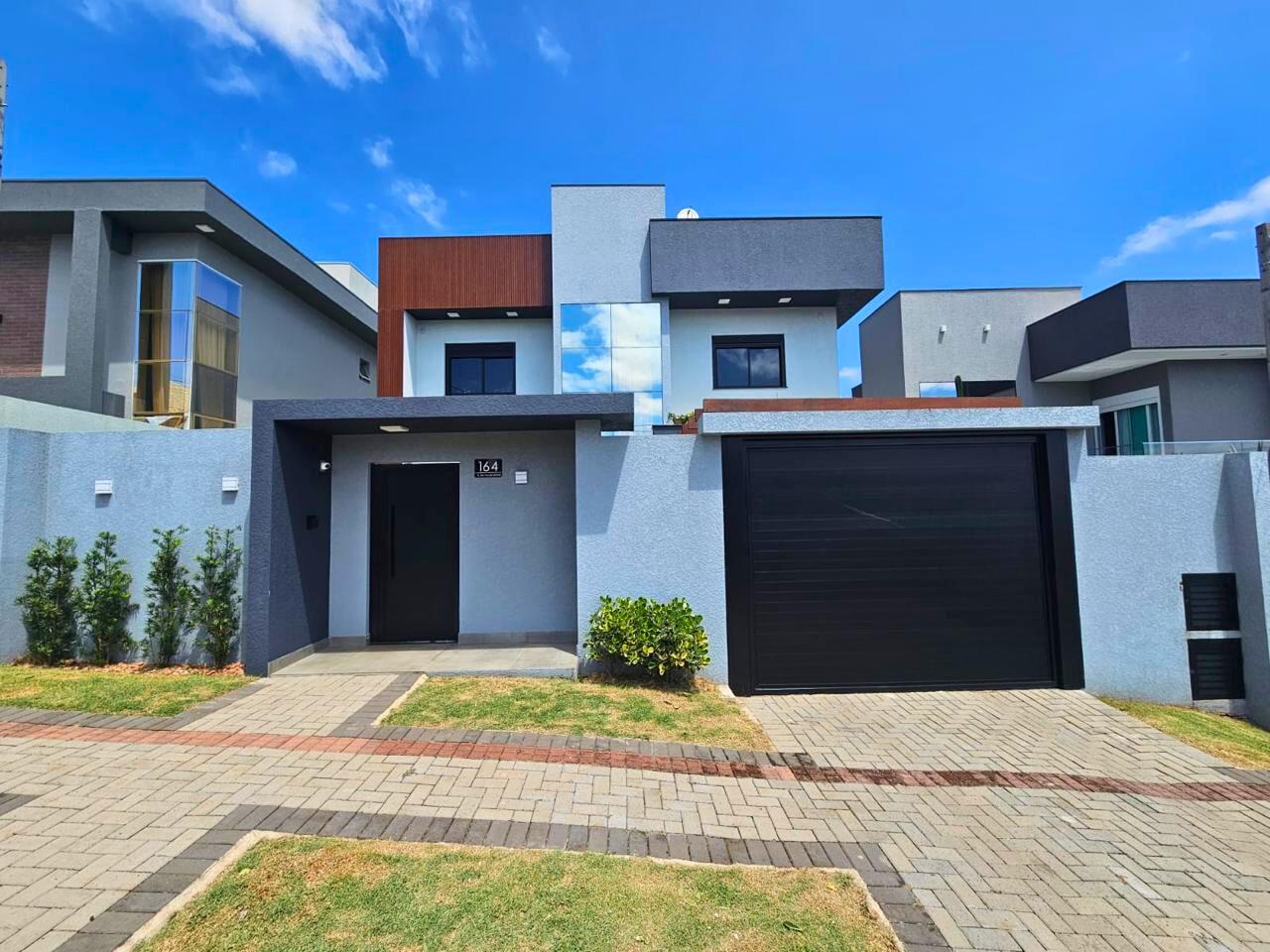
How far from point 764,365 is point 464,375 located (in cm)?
710

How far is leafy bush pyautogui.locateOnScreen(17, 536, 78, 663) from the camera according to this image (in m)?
6.27

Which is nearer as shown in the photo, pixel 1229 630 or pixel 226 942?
pixel 226 942

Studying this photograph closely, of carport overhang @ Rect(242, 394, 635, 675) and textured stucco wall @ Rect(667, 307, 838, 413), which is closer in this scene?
carport overhang @ Rect(242, 394, 635, 675)

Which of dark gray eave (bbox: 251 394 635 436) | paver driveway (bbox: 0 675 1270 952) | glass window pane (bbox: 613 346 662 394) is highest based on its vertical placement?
glass window pane (bbox: 613 346 662 394)

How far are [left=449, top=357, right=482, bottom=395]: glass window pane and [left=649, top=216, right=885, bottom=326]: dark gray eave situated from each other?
15.3 feet

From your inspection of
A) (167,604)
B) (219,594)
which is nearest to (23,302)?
(167,604)

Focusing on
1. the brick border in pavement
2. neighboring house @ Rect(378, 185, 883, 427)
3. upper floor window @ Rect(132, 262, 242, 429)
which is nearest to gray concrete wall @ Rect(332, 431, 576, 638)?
the brick border in pavement

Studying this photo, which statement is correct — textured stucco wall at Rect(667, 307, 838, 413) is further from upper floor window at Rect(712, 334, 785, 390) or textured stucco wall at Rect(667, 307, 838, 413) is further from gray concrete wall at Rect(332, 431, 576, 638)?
gray concrete wall at Rect(332, 431, 576, 638)

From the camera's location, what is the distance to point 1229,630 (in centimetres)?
668

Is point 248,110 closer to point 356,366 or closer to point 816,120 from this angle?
point 356,366

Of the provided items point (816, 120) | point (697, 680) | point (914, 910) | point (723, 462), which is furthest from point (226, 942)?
point (816, 120)

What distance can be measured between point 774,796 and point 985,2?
10.1 meters

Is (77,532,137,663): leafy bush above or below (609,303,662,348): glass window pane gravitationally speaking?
below

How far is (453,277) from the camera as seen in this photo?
12.5 metres
